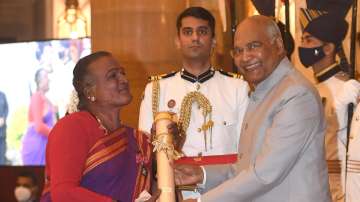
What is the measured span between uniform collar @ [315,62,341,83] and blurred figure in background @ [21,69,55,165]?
11.2 feet

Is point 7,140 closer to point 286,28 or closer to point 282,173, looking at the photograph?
point 286,28

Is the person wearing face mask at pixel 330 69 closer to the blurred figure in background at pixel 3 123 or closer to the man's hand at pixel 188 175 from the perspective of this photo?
the man's hand at pixel 188 175

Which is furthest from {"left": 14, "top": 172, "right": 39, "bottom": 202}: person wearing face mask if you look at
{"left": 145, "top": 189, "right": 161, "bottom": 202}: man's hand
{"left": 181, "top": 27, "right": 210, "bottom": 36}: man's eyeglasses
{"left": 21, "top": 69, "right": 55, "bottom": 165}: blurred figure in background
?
{"left": 145, "top": 189, "right": 161, "bottom": 202}: man's hand

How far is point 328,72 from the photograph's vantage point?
17.0 feet

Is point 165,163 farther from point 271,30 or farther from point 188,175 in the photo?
point 271,30

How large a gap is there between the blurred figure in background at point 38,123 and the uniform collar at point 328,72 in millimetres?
3405

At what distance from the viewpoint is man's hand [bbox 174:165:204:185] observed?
3138 millimetres

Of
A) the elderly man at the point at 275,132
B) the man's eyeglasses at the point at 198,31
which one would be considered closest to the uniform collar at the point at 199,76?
the man's eyeglasses at the point at 198,31

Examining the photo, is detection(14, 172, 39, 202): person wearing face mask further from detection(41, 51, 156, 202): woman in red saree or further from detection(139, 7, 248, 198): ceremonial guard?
detection(41, 51, 156, 202): woman in red saree

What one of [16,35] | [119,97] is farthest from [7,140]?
[119,97]

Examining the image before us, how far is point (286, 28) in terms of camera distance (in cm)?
538

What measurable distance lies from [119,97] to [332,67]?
256 cm

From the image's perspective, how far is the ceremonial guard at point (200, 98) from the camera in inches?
155

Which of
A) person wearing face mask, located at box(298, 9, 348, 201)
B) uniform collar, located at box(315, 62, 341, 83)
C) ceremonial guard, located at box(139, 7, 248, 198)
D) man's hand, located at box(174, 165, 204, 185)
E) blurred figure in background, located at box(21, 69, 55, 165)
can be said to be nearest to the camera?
man's hand, located at box(174, 165, 204, 185)
